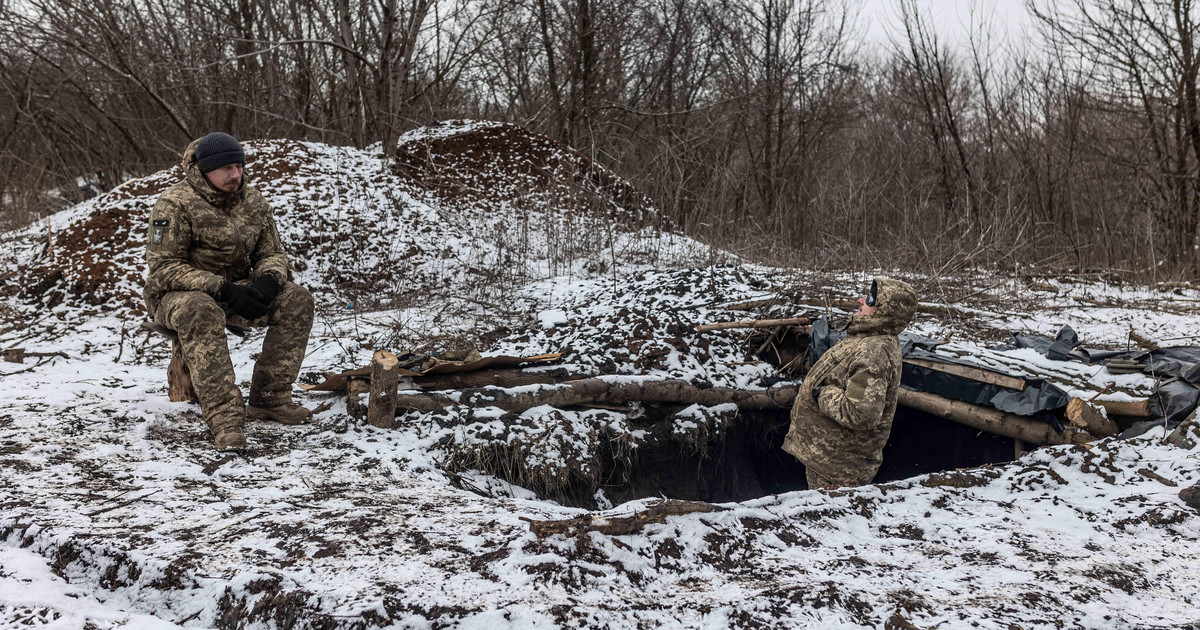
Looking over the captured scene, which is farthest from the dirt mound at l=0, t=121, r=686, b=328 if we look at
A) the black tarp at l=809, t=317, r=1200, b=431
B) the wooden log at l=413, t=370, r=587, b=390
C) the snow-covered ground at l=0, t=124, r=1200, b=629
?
the black tarp at l=809, t=317, r=1200, b=431

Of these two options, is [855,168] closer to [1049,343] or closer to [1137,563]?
[1049,343]

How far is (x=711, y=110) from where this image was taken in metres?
15.6

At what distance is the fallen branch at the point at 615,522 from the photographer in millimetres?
2711

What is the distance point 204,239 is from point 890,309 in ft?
13.0

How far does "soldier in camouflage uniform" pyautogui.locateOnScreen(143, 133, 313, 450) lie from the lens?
3834 millimetres

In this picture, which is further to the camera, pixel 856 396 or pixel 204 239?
pixel 204 239

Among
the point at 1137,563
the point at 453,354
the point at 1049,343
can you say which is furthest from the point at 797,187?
the point at 1137,563

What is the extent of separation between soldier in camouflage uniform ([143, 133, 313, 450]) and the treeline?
17.6 ft

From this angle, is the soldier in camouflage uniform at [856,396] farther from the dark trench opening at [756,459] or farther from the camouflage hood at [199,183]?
the camouflage hood at [199,183]

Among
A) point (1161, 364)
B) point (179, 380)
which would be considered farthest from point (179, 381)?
point (1161, 364)

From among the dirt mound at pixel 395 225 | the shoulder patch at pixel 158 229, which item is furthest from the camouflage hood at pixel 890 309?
the dirt mound at pixel 395 225

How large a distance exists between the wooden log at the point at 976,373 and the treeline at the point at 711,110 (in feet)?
11.1

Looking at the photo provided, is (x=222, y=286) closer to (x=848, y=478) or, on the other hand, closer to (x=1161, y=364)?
(x=848, y=478)

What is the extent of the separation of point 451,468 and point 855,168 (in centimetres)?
1442
